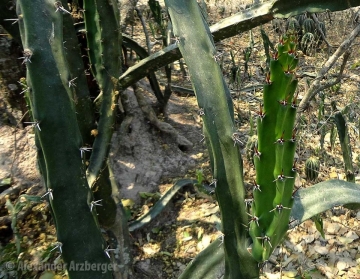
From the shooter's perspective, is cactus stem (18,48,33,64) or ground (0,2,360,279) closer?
cactus stem (18,48,33,64)

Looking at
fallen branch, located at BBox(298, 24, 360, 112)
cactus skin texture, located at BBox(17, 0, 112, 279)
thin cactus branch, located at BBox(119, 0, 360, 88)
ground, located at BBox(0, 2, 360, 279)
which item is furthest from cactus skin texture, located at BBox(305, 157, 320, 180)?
cactus skin texture, located at BBox(17, 0, 112, 279)

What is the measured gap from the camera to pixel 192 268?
1.30 m

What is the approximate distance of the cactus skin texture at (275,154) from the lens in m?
0.86

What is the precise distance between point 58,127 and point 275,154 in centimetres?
61

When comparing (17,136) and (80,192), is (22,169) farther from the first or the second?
(80,192)

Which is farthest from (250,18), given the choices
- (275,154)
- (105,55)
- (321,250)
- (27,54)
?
(321,250)

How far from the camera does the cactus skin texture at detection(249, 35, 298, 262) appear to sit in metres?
0.86

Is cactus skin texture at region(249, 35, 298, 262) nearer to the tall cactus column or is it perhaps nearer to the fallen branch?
the tall cactus column

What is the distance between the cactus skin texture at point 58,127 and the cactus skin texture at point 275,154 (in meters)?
0.52

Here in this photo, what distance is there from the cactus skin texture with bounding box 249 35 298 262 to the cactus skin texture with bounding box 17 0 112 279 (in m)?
0.52

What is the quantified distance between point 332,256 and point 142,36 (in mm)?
3976

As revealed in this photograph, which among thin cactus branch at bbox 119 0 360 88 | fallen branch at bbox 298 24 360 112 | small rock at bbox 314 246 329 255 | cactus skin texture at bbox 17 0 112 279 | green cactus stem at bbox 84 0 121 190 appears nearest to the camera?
cactus skin texture at bbox 17 0 112 279

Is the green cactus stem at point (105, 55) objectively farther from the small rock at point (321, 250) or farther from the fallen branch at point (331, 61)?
the small rock at point (321, 250)

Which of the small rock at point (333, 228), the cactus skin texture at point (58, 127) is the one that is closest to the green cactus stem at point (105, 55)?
the cactus skin texture at point (58, 127)
